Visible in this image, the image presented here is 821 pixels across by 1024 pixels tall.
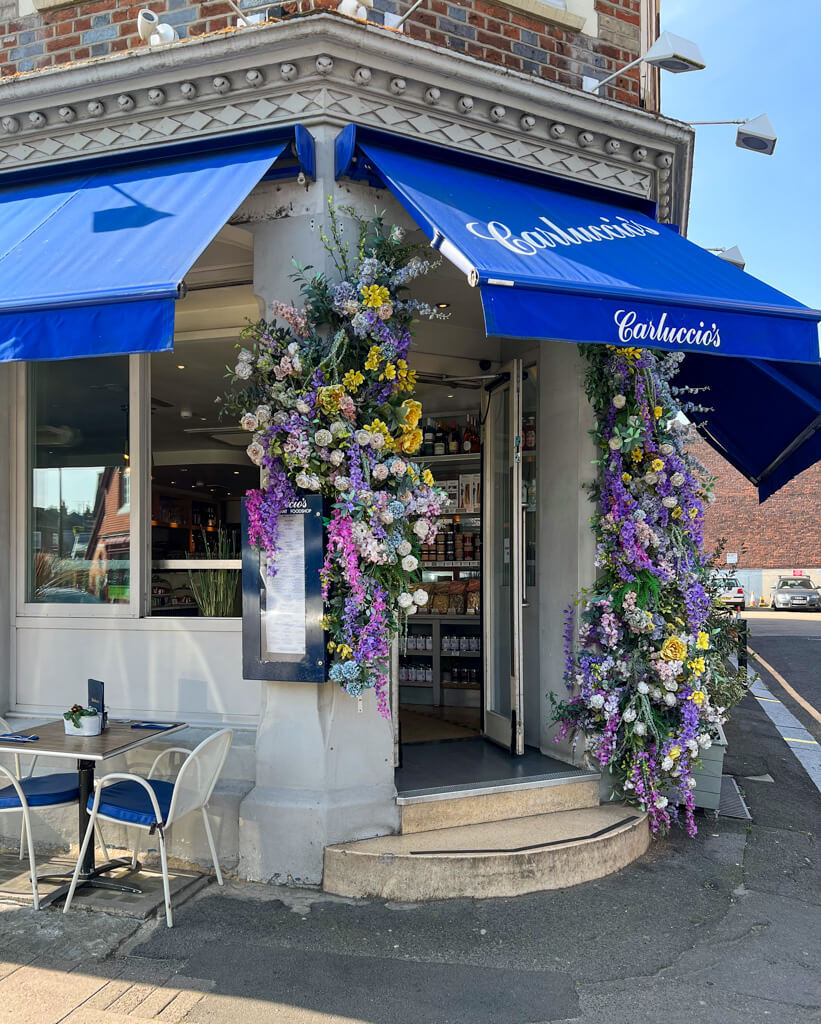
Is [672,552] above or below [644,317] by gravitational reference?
below

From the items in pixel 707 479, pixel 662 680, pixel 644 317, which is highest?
pixel 644 317

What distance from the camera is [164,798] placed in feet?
14.3

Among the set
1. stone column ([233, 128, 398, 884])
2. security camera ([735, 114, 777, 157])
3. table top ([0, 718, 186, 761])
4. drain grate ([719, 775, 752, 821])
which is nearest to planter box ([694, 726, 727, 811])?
drain grate ([719, 775, 752, 821])

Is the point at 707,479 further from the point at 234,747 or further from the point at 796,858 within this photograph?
the point at 234,747

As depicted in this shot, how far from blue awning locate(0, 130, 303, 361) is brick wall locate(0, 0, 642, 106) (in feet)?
3.19

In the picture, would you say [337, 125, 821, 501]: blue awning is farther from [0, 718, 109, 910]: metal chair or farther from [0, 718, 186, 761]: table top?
[0, 718, 109, 910]: metal chair

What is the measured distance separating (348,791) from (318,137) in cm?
368

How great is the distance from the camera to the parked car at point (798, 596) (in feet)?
108

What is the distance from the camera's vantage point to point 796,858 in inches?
212

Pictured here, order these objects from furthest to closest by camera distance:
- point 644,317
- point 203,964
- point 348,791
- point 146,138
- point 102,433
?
point 102,433
point 146,138
point 348,791
point 644,317
point 203,964

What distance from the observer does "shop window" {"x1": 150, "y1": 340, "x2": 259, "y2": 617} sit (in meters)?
5.62

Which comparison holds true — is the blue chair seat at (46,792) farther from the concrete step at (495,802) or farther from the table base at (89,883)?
the concrete step at (495,802)

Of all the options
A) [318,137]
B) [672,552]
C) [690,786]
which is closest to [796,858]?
[690,786]

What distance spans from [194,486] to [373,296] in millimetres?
2552
